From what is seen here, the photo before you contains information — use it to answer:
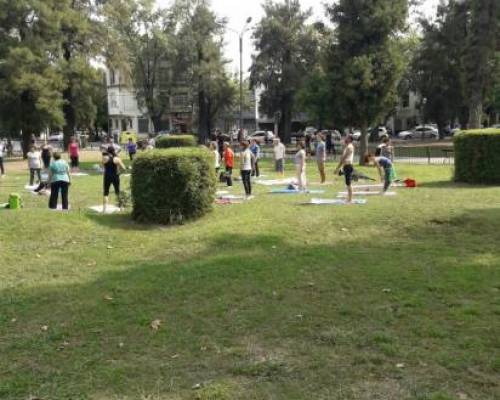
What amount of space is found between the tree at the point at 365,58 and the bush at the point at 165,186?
1616 centimetres

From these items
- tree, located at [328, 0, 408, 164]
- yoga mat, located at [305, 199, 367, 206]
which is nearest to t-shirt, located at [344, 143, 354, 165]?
yoga mat, located at [305, 199, 367, 206]

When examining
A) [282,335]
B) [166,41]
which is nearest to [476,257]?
[282,335]

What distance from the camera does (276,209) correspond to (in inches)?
489

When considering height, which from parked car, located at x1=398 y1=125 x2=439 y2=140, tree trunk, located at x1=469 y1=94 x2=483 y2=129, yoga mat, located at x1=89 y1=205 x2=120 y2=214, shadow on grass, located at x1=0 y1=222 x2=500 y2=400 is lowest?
shadow on grass, located at x1=0 y1=222 x2=500 y2=400

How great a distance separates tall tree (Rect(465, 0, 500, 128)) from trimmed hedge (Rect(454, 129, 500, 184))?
22651mm

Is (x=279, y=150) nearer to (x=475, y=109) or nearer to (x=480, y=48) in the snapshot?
(x=475, y=109)

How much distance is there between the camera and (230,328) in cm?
589

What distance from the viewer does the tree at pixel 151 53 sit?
176 feet

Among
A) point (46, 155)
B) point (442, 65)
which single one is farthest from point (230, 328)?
point (442, 65)

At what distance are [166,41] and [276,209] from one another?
44.3m

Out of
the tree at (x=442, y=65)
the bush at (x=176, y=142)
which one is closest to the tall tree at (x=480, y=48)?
the tree at (x=442, y=65)

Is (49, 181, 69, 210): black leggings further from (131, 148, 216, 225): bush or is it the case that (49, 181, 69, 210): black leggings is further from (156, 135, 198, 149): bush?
(156, 135, 198, 149): bush

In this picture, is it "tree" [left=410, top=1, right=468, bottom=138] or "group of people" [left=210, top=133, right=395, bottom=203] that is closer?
"group of people" [left=210, top=133, right=395, bottom=203]

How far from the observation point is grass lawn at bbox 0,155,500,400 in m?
4.68
